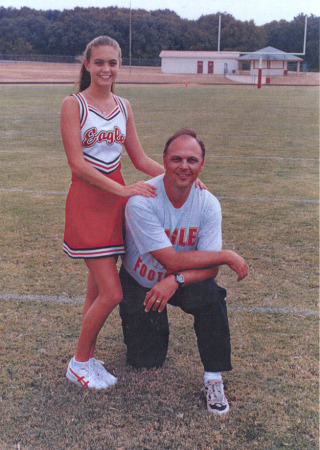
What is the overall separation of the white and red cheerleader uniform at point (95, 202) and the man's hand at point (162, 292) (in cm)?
31

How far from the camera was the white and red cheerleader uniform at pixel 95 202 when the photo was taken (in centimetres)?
268

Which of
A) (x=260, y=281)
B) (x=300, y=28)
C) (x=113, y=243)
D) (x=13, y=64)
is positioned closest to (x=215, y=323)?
(x=113, y=243)

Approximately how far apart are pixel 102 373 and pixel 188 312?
0.57 metres

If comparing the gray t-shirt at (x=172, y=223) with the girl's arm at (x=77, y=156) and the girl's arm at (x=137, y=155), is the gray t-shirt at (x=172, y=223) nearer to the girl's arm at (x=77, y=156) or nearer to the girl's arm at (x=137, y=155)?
the girl's arm at (x=77, y=156)

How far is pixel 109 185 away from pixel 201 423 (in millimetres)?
1197

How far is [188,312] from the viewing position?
2781mm

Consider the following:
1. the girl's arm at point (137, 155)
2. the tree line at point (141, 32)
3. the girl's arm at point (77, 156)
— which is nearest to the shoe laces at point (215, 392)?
the girl's arm at point (77, 156)

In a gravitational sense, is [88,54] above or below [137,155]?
above

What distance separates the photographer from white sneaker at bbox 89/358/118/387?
286cm

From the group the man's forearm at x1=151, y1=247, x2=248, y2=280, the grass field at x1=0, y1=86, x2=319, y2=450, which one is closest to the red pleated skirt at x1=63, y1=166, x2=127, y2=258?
the man's forearm at x1=151, y1=247, x2=248, y2=280

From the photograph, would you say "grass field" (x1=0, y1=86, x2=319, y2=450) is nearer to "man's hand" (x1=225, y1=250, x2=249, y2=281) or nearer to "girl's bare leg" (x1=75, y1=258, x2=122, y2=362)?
"girl's bare leg" (x1=75, y1=258, x2=122, y2=362)

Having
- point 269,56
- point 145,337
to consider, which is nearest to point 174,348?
point 145,337

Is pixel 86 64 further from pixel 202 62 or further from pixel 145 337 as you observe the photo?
pixel 202 62

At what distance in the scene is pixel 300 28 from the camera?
79625 millimetres
